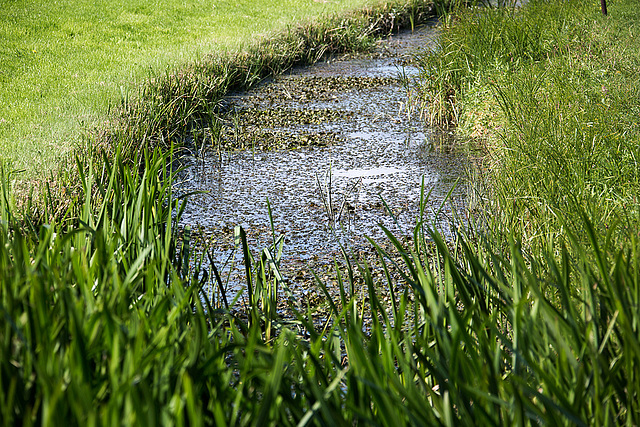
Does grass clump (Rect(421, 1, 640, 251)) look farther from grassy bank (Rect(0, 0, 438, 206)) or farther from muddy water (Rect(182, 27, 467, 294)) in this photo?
grassy bank (Rect(0, 0, 438, 206))

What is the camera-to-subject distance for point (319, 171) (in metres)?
4.09

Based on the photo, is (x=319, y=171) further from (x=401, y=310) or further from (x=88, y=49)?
(x=88, y=49)

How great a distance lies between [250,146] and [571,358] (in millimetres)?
3751

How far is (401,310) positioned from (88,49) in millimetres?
6566

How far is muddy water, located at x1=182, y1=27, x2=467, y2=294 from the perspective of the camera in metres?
3.26

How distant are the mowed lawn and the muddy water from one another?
82cm

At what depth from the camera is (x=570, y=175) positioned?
8.88ft

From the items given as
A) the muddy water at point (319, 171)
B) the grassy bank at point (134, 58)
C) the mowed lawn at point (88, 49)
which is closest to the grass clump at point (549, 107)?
the muddy water at point (319, 171)

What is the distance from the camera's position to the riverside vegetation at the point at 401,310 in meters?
0.99

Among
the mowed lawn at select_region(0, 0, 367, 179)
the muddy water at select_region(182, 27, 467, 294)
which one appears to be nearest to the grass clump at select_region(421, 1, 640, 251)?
the muddy water at select_region(182, 27, 467, 294)

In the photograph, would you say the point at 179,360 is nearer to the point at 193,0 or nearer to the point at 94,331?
the point at 94,331

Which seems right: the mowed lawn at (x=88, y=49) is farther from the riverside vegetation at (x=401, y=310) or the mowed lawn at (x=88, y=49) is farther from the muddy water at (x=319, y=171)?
the muddy water at (x=319, y=171)

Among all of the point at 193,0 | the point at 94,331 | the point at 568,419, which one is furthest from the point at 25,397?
the point at 193,0

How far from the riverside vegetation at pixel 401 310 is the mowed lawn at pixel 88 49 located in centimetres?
65
